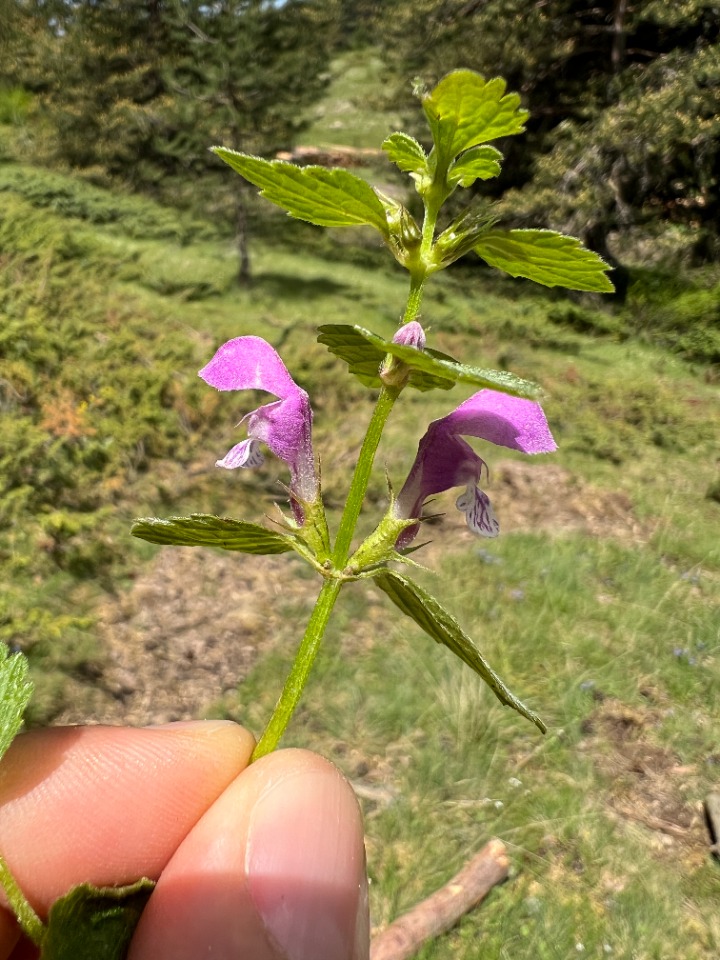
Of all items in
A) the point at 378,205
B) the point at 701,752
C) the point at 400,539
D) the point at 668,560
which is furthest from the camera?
the point at 668,560

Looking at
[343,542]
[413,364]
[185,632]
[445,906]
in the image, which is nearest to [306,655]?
[343,542]

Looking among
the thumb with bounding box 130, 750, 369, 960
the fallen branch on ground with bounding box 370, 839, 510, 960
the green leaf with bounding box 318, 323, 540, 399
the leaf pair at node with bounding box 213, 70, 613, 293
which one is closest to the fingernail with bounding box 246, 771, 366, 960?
the thumb with bounding box 130, 750, 369, 960

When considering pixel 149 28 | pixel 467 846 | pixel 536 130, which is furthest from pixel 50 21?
pixel 467 846

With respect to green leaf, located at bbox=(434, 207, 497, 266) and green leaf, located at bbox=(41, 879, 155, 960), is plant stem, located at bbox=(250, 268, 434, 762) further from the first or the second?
green leaf, located at bbox=(41, 879, 155, 960)

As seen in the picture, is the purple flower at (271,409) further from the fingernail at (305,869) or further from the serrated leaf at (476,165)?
the fingernail at (305,869)

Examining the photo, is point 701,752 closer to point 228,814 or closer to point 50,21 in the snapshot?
point 228,814

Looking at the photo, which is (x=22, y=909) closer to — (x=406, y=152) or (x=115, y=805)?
(x=115, y=805)

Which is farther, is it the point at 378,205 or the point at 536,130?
the point at 536,130

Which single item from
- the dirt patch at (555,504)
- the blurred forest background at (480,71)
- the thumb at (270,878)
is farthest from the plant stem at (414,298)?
the blurred forest background at (480,71)
